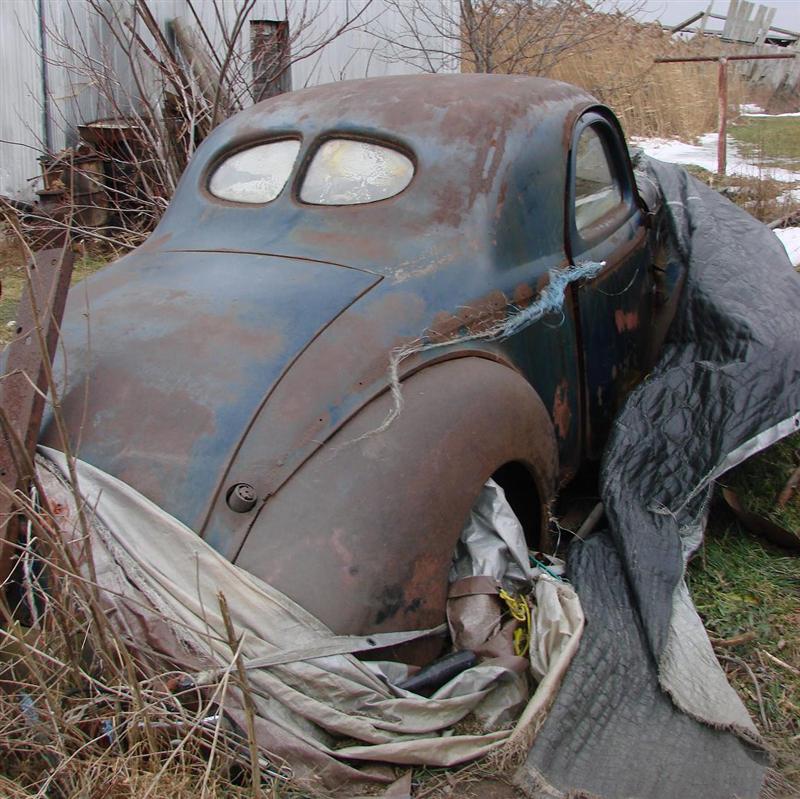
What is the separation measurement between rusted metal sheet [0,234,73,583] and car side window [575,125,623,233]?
76.9 inches

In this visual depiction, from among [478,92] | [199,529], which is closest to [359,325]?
[199,529]

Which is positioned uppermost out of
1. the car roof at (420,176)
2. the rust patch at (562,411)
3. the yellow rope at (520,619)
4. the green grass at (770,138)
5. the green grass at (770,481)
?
the car roof at (420,176)

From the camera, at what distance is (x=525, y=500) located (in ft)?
10.3

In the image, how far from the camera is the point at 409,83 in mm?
3576

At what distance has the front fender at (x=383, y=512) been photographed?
2.29 m

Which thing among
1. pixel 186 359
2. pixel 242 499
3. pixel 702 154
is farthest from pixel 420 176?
pixel 702 154

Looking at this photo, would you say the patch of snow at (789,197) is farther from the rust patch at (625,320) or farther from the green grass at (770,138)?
the rust patch at (625,320)

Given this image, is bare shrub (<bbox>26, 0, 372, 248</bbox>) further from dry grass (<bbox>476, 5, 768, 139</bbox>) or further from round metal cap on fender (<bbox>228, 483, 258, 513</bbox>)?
dry grass (<bbox>476, 5, 768, 139</bbox>)

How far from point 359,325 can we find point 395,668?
1.00m

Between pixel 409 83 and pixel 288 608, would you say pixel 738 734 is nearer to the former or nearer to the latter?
pixel 288 608

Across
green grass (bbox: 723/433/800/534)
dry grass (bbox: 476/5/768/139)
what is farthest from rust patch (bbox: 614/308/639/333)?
dry grass (bbox: 476/5/768/139)

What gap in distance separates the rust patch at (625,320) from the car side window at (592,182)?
0.41 metres

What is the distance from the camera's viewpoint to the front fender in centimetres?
229

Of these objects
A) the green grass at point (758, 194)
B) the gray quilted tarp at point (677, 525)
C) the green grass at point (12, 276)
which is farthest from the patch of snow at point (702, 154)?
the green grass at point (12, 276)
